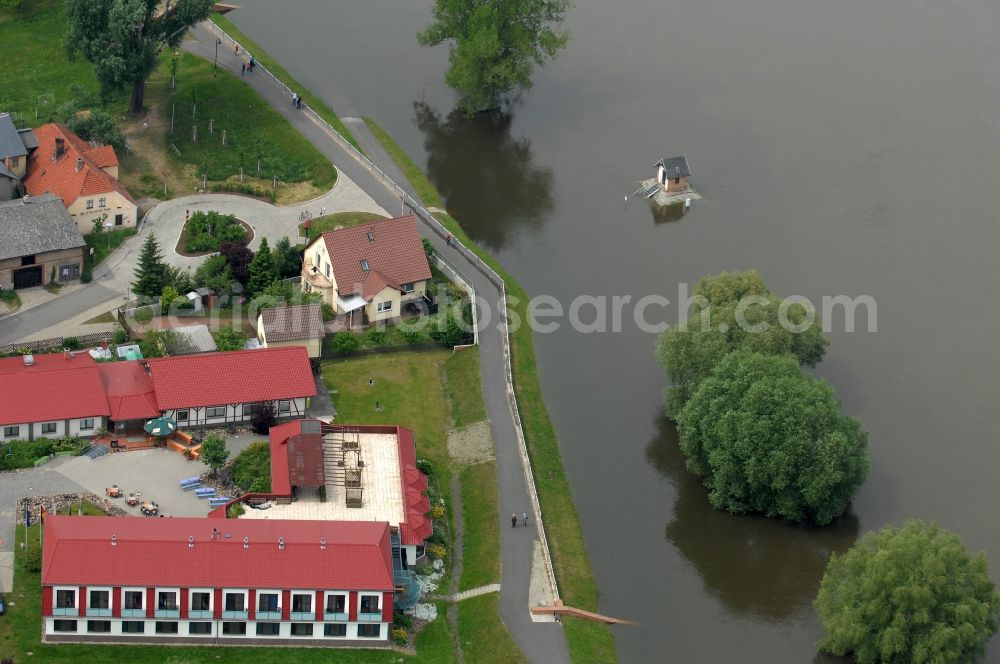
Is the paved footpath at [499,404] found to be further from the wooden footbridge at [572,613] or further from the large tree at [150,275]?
the large tree at [150,275]

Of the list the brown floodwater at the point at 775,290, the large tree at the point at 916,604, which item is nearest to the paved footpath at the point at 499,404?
the brown floodwater at the point at 775,290

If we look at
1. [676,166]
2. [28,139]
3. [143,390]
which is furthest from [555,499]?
[28,139]

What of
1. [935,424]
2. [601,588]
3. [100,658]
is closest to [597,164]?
[935,424]

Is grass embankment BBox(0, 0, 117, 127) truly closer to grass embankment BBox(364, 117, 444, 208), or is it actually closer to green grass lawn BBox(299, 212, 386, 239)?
grass embankment BBox(364, 117, 444, 208)

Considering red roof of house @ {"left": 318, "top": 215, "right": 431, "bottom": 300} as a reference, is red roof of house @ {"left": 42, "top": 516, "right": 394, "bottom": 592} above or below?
below

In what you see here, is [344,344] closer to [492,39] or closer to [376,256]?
[376,256]

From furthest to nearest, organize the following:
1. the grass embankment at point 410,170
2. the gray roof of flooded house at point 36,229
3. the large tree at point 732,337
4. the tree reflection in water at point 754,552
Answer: the grass embankment at point 410,170, the gray roof of flooded house at point 36,229, the large tree at point 732,337, the tree reflection in water at point 754,552

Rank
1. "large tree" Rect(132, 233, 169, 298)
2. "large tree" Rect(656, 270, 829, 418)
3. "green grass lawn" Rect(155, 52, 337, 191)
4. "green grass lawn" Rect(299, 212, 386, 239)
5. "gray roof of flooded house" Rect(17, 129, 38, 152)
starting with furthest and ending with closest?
1. "green grass lawn" Rect(155, 52, 337, 191)
2. "gray roof of flooded house" Rect(17, 129, 38, 152)
3. "green grass lawn" Rect(299, 212, 386, 239)
4. "large tree" Rect(132, 233, 169, 298)
5. "large tree" Rect(656, 270, 829, 418)

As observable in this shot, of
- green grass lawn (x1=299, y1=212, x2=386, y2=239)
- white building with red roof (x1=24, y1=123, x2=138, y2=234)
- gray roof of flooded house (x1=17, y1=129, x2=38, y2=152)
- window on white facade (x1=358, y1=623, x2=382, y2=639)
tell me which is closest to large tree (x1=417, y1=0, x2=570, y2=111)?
green grass lawn (x1=299, y1=212, x2=386, y2=239)
